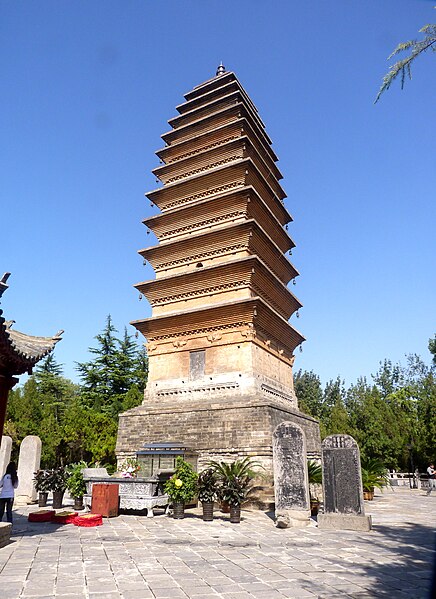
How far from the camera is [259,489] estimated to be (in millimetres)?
13070

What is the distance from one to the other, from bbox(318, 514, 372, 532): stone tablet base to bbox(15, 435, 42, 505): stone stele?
34.9 feet

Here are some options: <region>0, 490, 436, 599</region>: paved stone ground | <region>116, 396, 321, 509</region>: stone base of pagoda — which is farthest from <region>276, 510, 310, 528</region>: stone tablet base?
<region>116, 396, 321, 509</region>: stone base of pagoda

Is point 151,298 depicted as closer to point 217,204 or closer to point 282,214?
point 217,204

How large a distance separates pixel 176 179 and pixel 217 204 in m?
3.92

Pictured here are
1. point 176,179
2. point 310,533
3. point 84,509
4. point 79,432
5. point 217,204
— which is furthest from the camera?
point 79,432

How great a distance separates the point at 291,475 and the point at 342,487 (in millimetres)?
1413

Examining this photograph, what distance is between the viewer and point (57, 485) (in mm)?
13289

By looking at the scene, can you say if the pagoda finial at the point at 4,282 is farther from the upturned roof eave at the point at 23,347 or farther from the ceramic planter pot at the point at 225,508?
the ceramic planter pot at the point at 225,508

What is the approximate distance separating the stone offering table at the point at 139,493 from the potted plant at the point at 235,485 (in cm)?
171

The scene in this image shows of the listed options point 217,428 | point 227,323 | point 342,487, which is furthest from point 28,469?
point 342,487

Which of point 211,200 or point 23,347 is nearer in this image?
point 23,347

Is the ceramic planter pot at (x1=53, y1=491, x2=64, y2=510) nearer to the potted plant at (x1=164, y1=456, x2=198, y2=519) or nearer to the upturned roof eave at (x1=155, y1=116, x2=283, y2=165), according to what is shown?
Answer: the potted plant at (x1=164, y1=456, x2=198, y2=519)

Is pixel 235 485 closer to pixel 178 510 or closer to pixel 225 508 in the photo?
pixel 178 510

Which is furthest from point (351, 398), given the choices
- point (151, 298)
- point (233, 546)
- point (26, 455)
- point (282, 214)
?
point (233, 546)
